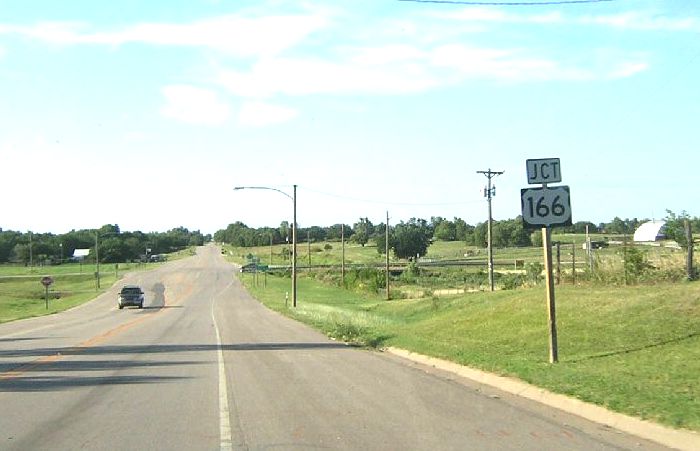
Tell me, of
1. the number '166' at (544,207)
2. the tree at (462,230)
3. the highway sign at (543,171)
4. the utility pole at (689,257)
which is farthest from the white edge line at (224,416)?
the tree at (462,230)

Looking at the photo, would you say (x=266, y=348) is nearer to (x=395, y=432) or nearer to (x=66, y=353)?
(x=66, y=353)

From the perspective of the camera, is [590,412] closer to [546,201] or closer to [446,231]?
[546,201]

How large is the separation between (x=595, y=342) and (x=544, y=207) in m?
3.42

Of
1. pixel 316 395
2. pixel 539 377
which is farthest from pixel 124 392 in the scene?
pixel 539 377

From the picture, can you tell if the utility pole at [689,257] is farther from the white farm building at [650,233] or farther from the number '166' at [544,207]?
the white farm building at [650,233]

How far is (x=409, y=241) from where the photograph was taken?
135000 millimetres

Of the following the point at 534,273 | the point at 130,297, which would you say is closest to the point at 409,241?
the point at 130,297

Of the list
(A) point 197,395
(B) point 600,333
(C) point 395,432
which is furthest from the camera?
(B) point 600,333

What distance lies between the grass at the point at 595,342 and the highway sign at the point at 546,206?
265 cm

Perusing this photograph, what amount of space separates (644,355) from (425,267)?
93.4 m

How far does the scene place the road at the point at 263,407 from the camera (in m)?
8.43

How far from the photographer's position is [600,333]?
1620cm

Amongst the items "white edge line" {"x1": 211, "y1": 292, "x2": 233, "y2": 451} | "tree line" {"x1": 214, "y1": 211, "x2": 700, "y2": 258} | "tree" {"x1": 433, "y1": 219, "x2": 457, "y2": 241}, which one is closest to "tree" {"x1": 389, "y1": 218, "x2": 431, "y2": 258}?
"tree line" {"x1": 214, "y1": 211, "x2": 700, "y2": 258}

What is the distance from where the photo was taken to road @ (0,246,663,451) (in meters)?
8.43
